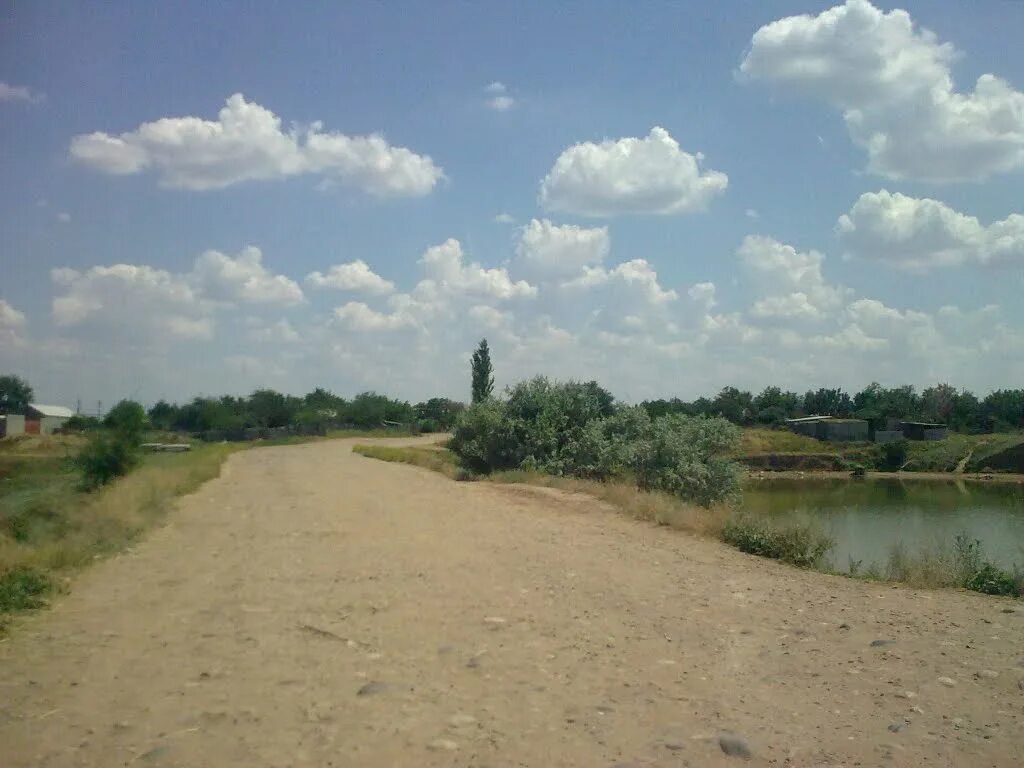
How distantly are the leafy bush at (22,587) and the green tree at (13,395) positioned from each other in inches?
4343

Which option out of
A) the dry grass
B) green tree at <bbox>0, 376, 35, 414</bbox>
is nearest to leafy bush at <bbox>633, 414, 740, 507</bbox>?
the dry grass

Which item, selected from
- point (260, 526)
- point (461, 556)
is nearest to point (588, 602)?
point (461, 556)

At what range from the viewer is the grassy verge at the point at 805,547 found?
12.3 meters

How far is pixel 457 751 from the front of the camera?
6.07 meters

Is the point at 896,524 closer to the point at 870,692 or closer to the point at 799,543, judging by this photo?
the point at 799,543

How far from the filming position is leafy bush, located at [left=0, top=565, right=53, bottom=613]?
1080 centimetres

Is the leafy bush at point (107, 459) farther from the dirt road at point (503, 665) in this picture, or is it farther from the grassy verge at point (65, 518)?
the dirt road at point (503, 665)

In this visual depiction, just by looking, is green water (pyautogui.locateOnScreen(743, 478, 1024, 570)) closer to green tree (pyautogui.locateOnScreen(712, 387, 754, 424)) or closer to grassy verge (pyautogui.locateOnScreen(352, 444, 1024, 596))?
grassy verge (pyautogui.locateOnScreen(352, 444, 1024, 596))

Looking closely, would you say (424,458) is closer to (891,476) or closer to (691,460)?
(691,460)

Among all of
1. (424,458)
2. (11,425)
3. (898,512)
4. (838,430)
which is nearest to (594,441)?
(898,512)

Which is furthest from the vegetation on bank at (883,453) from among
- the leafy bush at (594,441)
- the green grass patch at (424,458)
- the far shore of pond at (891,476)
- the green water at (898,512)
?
the leafy bush at (594,441)

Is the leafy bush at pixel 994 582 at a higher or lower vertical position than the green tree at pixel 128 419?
lower

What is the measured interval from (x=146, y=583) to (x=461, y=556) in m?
4.65

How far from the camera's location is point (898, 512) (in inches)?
1293
